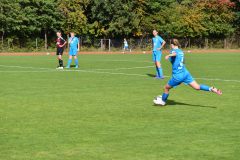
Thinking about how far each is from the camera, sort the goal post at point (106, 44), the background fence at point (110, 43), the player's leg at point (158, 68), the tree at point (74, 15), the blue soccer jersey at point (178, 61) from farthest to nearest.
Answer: the goal post at point (106, 44) → the tree at point (74, 15) → the background fence at point (110, 43) → the player's leg at point (158, 68) → the blue soccer jersey at point (178, 61)

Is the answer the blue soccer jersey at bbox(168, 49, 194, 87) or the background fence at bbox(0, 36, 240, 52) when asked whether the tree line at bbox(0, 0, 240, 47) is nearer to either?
the background fence at bbox(0, 36, 240, 52)

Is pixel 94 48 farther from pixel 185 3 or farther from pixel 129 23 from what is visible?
pixel 185 3

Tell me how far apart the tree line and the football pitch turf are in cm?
4296

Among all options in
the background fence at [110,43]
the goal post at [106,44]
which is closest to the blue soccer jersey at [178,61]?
the background fence at [110,43]

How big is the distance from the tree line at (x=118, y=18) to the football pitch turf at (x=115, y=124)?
4296cm

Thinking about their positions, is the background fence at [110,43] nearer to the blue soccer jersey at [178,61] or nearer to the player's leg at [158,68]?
the player's leg at [158,68]

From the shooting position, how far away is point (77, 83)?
1955 centimetres

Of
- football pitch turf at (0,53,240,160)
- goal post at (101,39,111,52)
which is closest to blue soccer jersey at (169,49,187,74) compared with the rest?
football pitch turf at (0,53,240,160)

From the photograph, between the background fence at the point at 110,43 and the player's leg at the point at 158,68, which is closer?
the player's leg at the point at 158,68

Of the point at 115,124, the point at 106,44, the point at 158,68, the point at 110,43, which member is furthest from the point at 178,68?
the point at 106,44

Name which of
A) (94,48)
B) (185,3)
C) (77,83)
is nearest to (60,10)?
(94,48)

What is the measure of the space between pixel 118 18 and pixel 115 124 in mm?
53357

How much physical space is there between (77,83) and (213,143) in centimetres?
1132

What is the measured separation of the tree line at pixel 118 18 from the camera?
59719 millimetres
